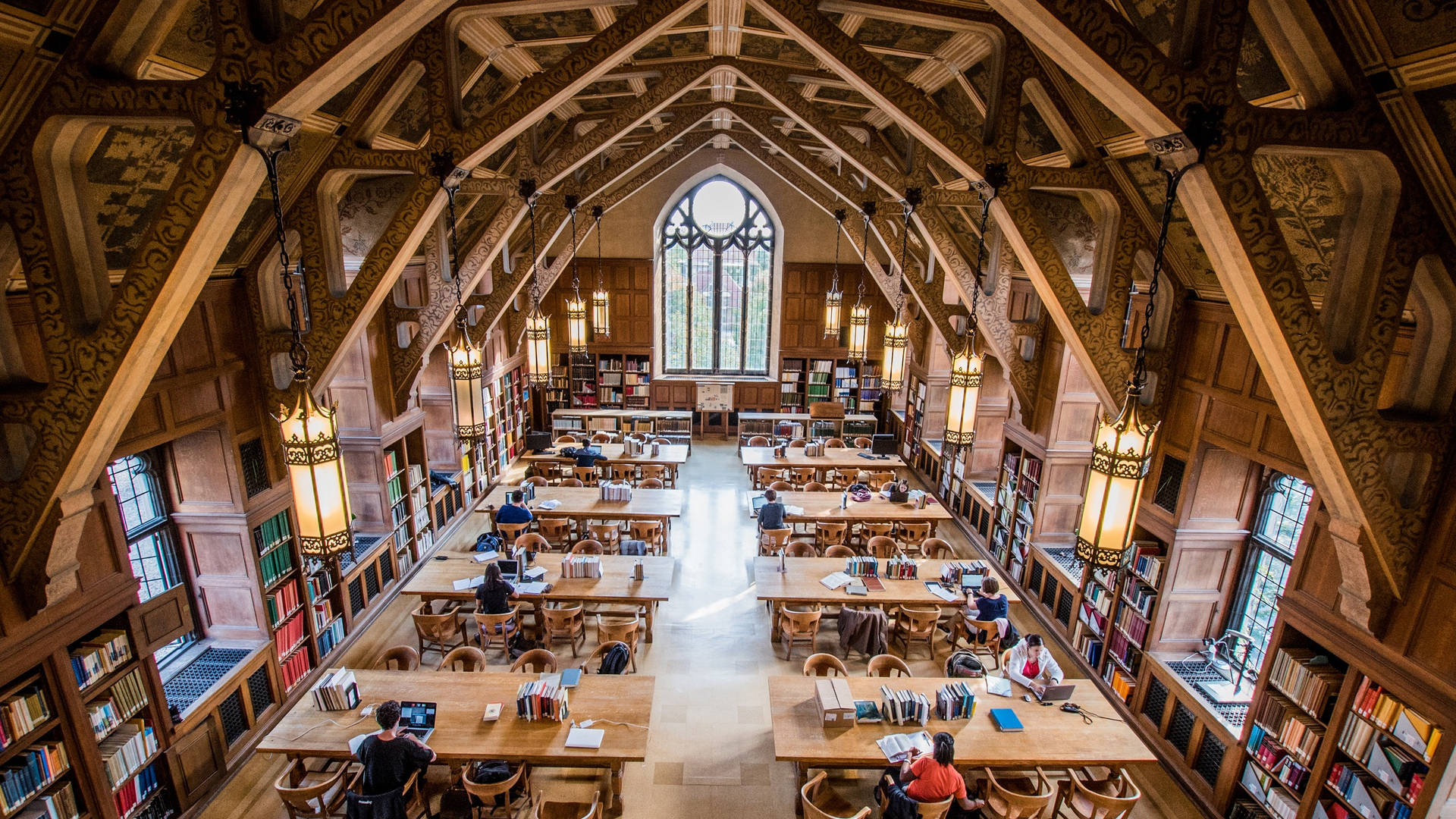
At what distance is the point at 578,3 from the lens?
4.75 m

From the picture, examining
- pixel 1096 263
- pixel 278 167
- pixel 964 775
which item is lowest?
pixel 964 775

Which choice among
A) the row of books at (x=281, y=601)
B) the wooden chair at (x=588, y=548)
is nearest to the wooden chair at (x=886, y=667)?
the wooden chair at (x=588, y=548)

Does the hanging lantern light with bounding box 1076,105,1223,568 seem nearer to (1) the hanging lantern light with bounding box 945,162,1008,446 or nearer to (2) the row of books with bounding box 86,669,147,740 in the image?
(1) the hanging lantern light with bounding box 945,162,1008,446

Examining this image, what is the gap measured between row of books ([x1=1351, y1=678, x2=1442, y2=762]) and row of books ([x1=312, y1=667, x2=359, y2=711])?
720cm

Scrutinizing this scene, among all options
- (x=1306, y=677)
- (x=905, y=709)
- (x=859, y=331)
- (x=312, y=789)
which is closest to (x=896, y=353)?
(x=859, y=331)

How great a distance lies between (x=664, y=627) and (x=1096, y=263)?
233 inches

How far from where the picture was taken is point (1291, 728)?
5023mm

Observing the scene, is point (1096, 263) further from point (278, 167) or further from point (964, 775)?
point (278, 167)

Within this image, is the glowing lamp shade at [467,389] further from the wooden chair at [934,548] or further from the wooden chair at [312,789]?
the wooden chair at [934,548]

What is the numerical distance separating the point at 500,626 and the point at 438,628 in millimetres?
650

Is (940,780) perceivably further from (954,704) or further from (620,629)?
(620,629)

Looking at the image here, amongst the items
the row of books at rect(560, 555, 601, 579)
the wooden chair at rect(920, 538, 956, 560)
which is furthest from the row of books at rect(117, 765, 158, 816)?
the wooden chair at rect(920, 538, 956, 560)

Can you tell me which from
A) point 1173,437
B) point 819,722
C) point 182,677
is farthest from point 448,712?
point 1173,437

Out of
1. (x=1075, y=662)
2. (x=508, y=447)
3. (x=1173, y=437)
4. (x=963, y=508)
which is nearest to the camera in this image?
(x=1173, y=437)
